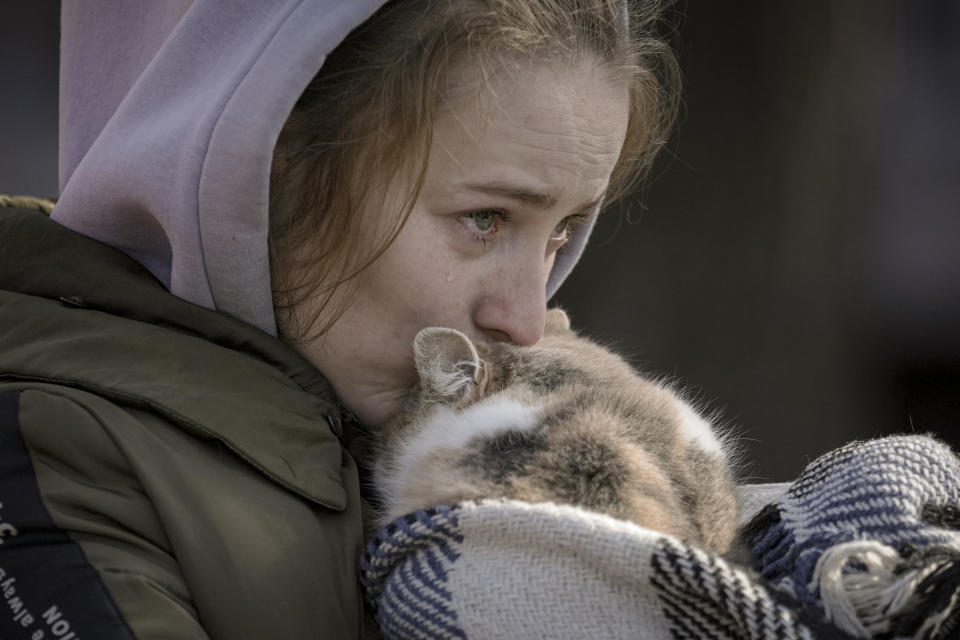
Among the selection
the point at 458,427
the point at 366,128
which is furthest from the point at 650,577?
the point at 366,128

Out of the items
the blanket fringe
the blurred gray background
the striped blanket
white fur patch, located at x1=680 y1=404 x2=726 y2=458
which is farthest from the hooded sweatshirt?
the blurred gray background

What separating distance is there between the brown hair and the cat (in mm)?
208

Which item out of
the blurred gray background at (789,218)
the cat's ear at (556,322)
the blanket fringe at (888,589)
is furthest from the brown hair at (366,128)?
the blurred gray background at (789,218)

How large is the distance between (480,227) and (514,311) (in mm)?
138

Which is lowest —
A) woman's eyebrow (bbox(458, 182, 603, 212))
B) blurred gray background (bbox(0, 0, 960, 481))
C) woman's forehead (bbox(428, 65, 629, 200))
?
blurred gray background (bbox(0, 0, 960, 481))

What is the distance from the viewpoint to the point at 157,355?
4.31 feet

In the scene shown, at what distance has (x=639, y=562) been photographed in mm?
986

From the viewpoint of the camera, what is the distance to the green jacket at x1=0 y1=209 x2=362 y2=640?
1.08m

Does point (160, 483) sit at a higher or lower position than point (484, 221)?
lower

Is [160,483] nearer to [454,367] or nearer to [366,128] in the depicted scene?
[454,367]

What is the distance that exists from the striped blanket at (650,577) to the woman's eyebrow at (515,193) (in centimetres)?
56

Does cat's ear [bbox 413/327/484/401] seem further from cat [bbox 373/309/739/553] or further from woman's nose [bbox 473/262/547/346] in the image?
woman's nose [bbox 473/262/547/346]

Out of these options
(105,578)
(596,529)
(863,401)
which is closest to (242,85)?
(105,578)

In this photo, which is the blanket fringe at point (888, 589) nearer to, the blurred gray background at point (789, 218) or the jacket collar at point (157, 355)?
the jacket collar at point (157, 355)
